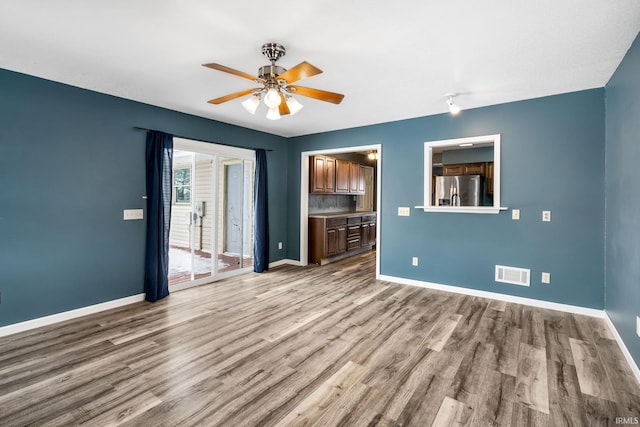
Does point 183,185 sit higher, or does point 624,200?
point 183,185

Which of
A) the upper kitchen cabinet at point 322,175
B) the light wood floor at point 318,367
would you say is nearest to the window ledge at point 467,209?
the light wood floor at point 318,367

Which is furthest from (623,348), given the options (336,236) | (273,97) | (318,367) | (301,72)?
(336,236)

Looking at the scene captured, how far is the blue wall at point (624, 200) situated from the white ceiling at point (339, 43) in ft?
0.84

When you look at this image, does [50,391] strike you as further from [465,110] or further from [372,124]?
[465,110]

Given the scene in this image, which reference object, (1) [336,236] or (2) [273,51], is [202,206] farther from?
(2) [273,51]

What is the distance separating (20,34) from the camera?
2357mm

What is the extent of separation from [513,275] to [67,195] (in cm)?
538

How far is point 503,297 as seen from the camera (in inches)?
157

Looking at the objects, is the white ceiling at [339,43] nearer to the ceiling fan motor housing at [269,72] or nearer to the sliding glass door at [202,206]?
the ceiling fan motor housing at [269,72]

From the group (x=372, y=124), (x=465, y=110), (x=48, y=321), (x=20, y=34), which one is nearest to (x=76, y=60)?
(x=20, y=34)

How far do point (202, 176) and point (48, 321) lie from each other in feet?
8.31

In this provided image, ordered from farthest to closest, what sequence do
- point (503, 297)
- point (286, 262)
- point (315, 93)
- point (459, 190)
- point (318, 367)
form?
point (286, 262), point (459, 190), point (503, 297), point (315, 93), point (318, 367)

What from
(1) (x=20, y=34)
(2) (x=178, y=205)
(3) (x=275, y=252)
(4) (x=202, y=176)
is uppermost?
(1) (x=20, y=34)

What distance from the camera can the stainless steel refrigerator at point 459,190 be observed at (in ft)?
18.8
